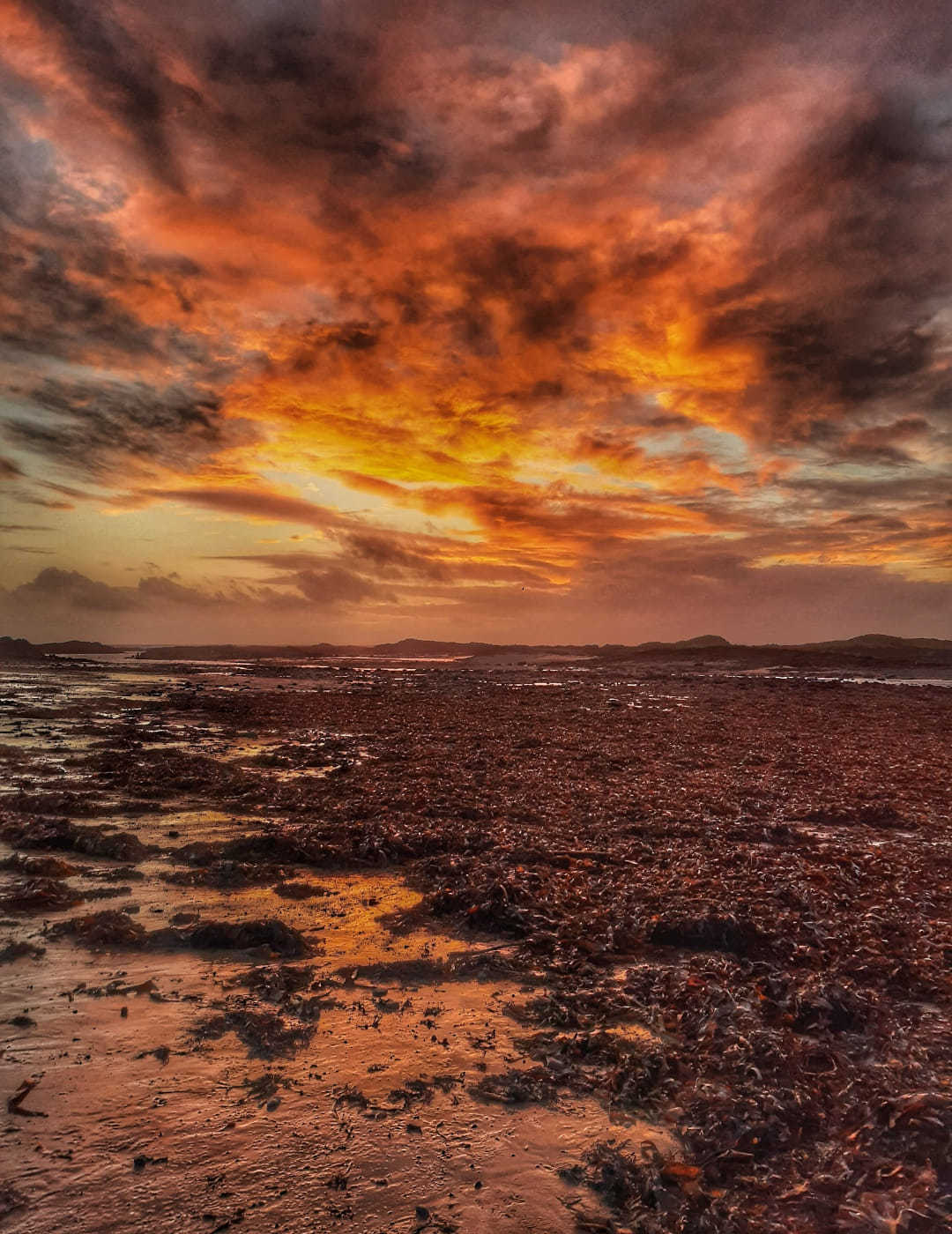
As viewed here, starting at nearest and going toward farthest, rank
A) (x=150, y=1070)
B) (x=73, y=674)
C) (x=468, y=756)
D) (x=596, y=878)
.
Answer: (x=150, y=1070) < (x=596, y=878) < (x=468, y=756) < (x=73, y=674)

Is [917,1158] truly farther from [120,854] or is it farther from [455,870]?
[120,854]

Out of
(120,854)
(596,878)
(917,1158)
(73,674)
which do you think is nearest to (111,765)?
(120,854)

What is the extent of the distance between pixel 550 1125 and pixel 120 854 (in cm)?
848

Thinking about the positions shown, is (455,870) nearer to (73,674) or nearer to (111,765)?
(111,765)

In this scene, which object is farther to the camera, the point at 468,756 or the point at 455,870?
the point at 468,756

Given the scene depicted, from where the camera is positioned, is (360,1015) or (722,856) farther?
(722,856)

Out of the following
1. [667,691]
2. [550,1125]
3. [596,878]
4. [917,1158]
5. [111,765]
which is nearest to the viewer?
[917,1158]

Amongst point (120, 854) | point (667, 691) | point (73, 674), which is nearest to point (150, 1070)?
point (120, 854)

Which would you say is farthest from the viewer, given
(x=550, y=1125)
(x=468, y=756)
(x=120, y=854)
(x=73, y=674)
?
(x=73, y=674)

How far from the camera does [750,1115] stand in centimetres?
504

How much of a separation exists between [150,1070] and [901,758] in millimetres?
20755

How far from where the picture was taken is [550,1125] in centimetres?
498

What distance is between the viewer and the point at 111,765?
59.0 ft

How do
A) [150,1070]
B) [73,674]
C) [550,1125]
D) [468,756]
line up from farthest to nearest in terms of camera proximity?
[73,674], [468,756], [150,1070], [550,1125]
